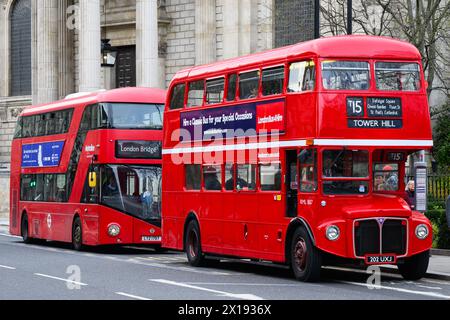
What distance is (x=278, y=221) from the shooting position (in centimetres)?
2270

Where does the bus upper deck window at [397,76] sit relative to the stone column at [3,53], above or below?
below

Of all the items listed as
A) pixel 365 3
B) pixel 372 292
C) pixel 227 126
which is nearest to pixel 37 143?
pixel 365 3

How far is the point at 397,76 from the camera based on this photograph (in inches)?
865

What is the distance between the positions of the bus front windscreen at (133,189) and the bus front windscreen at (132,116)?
101cm

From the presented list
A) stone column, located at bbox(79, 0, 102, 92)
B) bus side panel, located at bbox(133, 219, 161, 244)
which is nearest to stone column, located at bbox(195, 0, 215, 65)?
stone column, located at bbox(79, 0, 102, 92)

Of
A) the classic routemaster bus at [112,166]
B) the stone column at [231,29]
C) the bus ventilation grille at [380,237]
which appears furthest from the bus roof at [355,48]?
the stone column at [231,29]

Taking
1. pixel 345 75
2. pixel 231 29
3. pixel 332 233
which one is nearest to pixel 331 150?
pixel 345 75

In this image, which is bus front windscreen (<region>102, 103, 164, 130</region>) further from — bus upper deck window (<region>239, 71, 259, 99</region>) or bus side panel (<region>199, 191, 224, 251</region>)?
bus upper deck window (<region>239, 71, 259, 99</region>)

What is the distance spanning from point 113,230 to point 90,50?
18.7 metres

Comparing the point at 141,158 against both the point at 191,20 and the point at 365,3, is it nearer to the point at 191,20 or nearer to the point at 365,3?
the point at 365,3

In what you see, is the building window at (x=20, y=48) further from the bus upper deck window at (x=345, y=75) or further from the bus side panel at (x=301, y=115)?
the bus upper deck window at (x=345, y=75)

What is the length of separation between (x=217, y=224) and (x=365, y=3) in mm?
12449

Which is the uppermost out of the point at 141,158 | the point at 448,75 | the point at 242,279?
the point at 448,75

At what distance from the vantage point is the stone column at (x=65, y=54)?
56.5 metres
